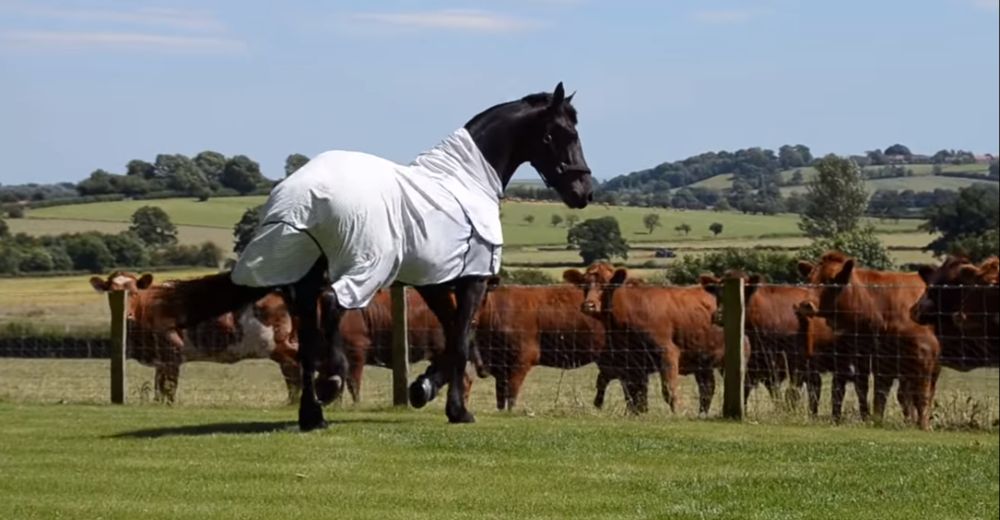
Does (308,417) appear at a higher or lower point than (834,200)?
lower

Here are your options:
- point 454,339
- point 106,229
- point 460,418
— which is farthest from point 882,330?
point 106,229

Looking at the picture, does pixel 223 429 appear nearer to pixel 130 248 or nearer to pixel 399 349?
pixel 399 349

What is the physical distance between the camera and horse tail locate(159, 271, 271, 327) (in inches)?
549

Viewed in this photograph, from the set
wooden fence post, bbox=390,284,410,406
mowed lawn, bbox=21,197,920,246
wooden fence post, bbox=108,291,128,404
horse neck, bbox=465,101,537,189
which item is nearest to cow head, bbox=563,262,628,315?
wooden fence post, bbox=390,284,410,406

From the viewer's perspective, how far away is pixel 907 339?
698 inches

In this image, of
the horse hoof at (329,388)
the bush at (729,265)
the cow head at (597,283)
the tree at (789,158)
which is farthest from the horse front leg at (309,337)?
the tree at (789,158)

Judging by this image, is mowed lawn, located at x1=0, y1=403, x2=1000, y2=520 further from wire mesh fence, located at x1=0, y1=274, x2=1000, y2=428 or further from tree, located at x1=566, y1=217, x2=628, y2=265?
tree, located at x1=566, y1=217, x2=628, y2=265

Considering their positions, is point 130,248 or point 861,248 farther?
point 861,248

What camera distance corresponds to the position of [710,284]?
67.4 ft

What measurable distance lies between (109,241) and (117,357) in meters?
1.28

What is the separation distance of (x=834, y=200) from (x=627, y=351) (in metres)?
19.5

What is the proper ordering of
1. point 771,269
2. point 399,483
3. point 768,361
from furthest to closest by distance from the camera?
point 771,269, point 768,361, point 399,483

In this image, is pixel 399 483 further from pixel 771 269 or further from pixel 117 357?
pixel 771 269

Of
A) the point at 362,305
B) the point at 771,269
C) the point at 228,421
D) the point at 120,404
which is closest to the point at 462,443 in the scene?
the point at 362,305
